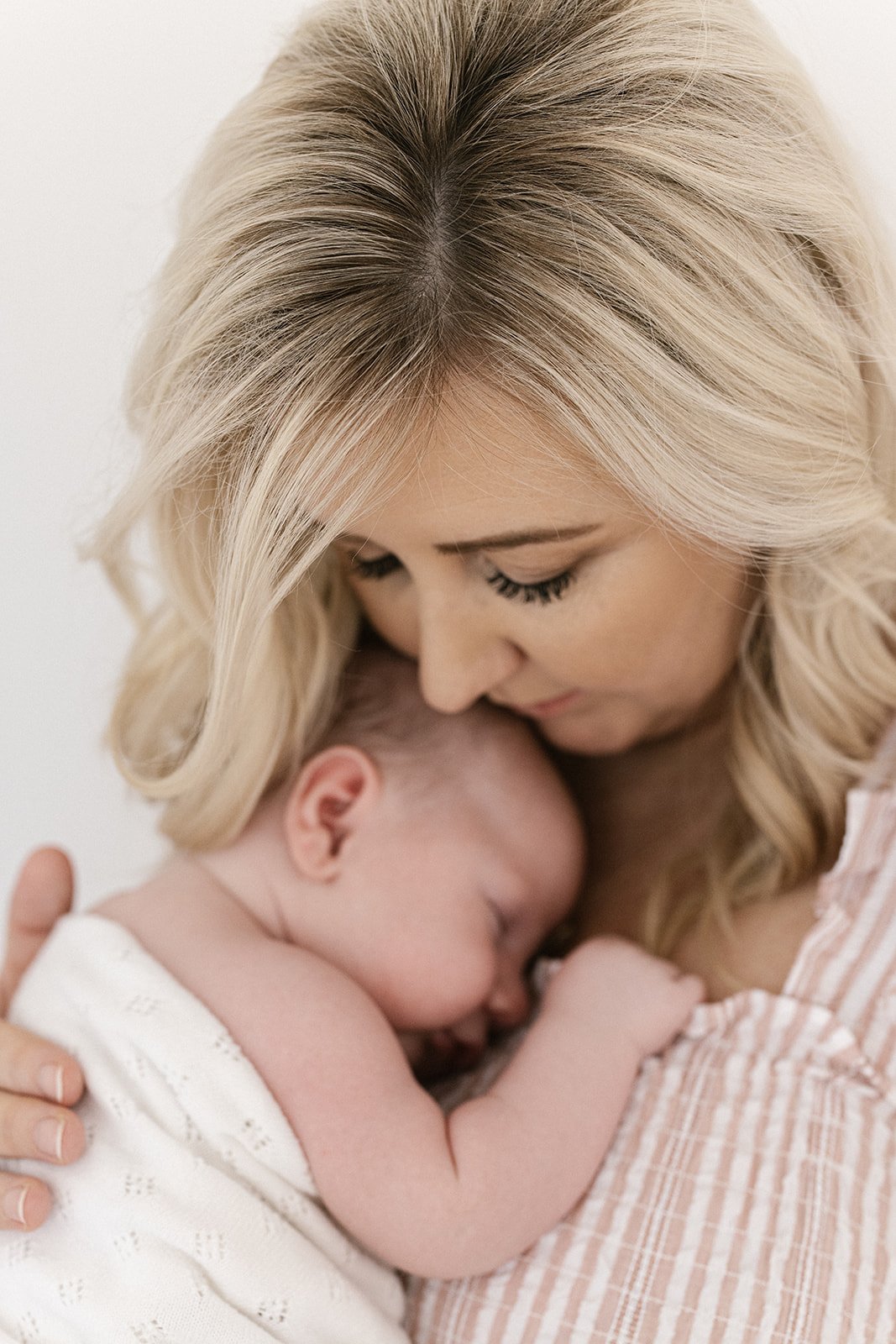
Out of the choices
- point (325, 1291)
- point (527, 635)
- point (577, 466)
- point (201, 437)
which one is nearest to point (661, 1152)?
point (325, 1291)

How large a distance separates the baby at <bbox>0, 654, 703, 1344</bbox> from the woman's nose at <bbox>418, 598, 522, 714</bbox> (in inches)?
7.0

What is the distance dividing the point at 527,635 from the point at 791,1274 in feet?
1.92

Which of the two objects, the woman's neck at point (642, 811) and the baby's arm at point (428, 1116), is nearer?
the baby's arm at point (428, 1116)

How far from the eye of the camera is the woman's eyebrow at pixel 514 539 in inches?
43.6

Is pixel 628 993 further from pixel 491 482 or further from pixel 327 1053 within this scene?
pixel 491 482

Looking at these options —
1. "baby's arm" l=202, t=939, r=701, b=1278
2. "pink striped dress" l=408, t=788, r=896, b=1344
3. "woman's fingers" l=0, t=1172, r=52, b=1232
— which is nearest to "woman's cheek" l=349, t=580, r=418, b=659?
"baby's arm" l=202, t=939, r=701, b=1278

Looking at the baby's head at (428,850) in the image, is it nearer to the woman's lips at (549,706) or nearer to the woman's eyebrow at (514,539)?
the woman's lips at (549,706)

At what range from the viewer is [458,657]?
1253 mm

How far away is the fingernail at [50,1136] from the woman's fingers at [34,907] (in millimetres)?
331

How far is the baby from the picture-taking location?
1105mm

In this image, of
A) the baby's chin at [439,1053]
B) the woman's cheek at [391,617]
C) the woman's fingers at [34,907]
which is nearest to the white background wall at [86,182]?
the woman's fingers at [34,907]

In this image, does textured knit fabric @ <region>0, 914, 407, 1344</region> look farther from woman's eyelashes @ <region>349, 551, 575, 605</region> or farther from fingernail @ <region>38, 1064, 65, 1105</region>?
woman's eyelashes @ <region>349, 551, 575, 605</region>

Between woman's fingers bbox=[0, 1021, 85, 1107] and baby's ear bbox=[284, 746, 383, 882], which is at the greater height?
baby's ear bbox=[284, 746, 383, 882]

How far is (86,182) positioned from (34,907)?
979 millimetres
